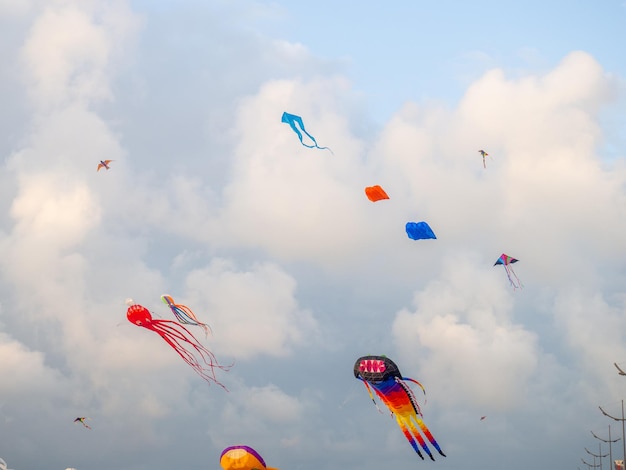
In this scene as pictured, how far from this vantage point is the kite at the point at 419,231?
78.6 meters

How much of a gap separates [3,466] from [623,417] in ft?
305

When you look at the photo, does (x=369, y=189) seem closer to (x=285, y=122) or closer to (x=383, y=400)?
(x=285, y=122)

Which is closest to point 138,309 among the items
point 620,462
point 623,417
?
point 623,417

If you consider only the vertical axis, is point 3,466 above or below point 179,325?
below

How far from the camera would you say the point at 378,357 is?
223ft

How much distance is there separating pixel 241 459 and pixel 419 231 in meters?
32.8

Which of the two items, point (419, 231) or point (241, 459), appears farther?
point (419, 231)

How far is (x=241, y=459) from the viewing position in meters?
55.6

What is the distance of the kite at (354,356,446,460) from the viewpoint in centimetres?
6731

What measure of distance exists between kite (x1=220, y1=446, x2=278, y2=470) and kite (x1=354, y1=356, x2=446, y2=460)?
13.1m

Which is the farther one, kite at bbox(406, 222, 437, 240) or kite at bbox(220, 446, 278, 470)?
kite at bbox(406, 222, 437, 240)

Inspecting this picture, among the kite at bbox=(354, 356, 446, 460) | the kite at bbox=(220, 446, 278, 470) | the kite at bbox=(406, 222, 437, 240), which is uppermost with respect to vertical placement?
the kite at bbox=(406, 222, 437, 240)

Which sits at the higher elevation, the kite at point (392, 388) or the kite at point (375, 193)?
the kite at point (375, 193)

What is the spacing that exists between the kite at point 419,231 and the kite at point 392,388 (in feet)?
51.4
